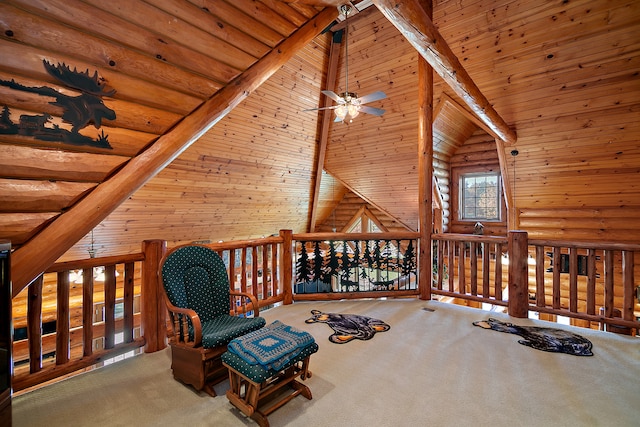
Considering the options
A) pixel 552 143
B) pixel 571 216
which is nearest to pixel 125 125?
pixel 552 143

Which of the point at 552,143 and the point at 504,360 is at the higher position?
the point at 552,143

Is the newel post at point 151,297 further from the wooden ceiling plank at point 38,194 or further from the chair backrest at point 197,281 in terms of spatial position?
the wooden ceiling plank at point 38,194

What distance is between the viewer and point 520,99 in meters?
4.61

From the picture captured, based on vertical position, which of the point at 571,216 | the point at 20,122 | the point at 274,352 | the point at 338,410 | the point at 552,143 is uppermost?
the point at 552,143

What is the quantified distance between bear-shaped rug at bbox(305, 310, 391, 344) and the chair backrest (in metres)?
1.21

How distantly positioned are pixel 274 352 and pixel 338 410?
59cm

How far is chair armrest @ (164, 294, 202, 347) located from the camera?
6.65ft

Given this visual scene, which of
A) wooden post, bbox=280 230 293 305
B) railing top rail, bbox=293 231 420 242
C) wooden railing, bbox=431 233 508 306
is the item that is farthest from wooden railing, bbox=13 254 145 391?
wooden railing, bbox=431 233 508 306

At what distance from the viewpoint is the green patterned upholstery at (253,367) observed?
1725mm

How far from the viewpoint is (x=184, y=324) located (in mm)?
2119

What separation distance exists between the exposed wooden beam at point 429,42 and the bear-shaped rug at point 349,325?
2.94 meters

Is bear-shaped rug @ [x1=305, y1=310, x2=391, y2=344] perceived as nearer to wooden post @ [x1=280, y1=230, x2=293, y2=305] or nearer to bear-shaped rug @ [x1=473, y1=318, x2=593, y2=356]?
wooden post @ [x1=280, y1=230, x2=293, y2=305]

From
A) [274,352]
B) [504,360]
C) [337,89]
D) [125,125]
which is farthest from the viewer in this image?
[337,89]

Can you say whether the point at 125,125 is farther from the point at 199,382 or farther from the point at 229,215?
the point at 229,215
